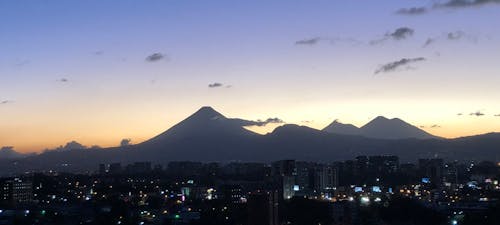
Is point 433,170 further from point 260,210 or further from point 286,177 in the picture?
→ point 260,210

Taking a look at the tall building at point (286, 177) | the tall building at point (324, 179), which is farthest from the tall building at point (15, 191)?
the tall building at point (324, 179)

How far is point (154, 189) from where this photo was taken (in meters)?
31.4

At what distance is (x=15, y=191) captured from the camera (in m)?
27.0

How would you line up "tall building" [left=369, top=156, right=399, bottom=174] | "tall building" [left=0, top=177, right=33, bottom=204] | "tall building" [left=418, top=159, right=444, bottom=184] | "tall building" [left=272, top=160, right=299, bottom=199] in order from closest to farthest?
"tall building" [left=0, top=177, right=33, bottom=204], "tall building" [left=272, top=160, right=299, bottom=199], "tall building" [left=418, top=159, right=444, bottom=184], "tall building" [left=369, top=156, right=399, bottom=174]

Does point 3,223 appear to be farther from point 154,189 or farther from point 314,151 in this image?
point 314,151

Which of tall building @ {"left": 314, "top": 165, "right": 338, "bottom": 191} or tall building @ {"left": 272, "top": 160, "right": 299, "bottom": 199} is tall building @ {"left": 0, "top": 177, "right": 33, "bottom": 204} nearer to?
tall building @ {"left": 272, "top": 160, "right": 299, "bottom": 199}

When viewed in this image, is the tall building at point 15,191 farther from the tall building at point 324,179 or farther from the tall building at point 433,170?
the tall building at point 433,170

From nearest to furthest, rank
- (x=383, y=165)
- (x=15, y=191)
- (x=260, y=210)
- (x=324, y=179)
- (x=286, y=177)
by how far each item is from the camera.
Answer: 1. (x=260, y=210)
2. (x=15, y=191)
3. (x=286, y=177)
4. (x=324, y=179)
5. (x=383, y=165)

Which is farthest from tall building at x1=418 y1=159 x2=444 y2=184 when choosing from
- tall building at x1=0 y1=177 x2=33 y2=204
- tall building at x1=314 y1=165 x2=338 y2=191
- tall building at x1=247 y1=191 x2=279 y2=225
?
tall building at x1=247 y1=191 x2=279 y2=225

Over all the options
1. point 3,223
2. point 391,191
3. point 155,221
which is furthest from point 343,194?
→ point 3,223

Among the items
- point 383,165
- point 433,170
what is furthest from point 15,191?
point 383,165

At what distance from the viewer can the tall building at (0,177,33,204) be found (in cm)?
2664

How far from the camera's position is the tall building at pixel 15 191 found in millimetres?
26641

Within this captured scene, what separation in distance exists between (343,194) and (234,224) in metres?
15.6
